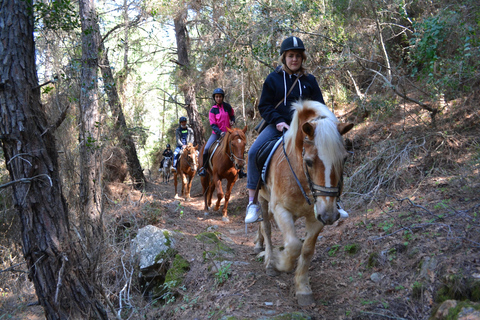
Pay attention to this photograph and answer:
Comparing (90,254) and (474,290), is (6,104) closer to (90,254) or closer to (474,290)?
(90,254)

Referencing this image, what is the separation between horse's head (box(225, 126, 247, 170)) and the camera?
9375 mm

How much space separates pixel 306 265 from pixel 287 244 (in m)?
0.53

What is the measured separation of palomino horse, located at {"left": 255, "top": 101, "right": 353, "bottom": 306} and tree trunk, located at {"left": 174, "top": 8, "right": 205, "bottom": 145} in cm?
1233

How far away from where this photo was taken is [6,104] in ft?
12.3

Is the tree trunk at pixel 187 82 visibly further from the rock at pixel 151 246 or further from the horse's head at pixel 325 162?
the horse's head at pixel 325 162

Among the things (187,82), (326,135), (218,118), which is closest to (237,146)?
(218,118)

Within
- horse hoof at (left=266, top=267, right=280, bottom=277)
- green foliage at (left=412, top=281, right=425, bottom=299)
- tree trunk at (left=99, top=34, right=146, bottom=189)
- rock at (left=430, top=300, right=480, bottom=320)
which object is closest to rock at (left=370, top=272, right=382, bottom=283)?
green foliage at (left=412, top=281, right=425, bottom=299)

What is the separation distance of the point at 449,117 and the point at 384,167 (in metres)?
1.83

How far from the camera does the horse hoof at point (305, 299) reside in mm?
3863

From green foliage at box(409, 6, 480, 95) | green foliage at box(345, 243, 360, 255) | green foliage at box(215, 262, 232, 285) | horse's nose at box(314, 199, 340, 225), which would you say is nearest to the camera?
horse's nose at box(314, 199, 340, 225)

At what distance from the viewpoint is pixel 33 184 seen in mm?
3832

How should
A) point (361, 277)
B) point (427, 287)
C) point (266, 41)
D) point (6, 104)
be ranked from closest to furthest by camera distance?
1. point (427, 287)
2. point (6, 104)
3. point (361, 277)
4. point (266, 41)

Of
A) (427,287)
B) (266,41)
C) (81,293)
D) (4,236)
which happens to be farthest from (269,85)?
(4,236)

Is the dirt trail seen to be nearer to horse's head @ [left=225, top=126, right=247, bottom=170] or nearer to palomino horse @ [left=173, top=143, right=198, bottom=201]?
horse's head @ [left=225, top=126, right=247, bottom=170]
